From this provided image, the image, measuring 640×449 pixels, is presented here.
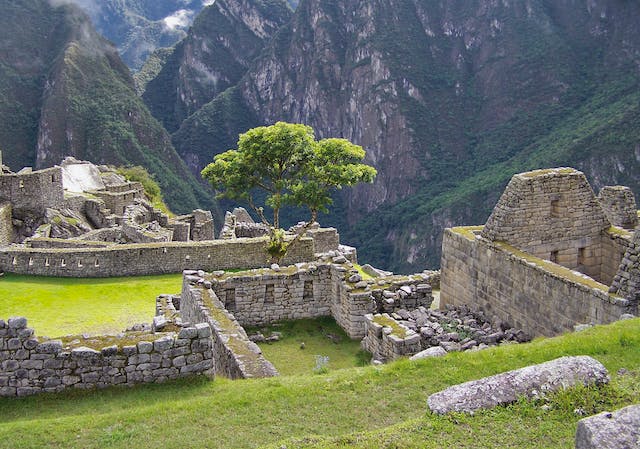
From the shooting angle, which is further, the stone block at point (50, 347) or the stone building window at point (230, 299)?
the stone building window at point (230, 299)

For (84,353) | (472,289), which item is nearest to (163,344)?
(84,353)

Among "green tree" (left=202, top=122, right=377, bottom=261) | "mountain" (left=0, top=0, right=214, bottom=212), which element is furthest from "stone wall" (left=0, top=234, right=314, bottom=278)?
"mountain" (left=0, top=0, right=214, bottom=212)

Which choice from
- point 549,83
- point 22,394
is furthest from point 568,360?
point 549,83

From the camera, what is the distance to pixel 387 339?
10586 mm

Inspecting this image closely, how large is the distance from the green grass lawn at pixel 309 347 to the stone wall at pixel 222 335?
1.17 m

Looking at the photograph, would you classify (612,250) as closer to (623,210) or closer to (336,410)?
(623,210)

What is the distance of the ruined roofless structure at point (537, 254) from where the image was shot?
36.1 ft

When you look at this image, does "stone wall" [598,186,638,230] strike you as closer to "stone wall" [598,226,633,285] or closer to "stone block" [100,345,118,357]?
"stone wall" [598,226,633,285]

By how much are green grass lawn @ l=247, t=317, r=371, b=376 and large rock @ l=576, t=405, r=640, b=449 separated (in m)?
6.08

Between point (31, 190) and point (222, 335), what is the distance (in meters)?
24.0

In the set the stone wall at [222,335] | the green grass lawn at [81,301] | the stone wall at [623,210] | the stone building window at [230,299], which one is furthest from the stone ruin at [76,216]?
the stone wall at [623,210]

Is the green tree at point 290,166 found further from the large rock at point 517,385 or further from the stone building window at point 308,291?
the large rock at point 517,385

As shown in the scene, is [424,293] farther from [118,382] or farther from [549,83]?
[549,83]

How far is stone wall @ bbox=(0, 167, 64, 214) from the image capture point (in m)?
30.4
